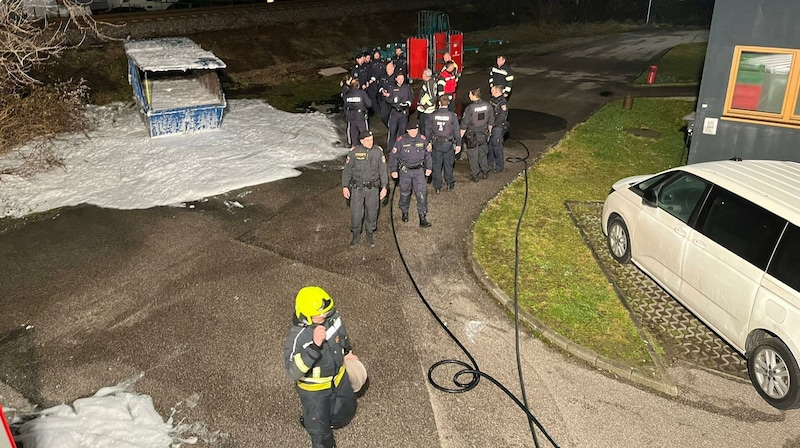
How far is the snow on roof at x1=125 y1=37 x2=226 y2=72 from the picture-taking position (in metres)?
13.2

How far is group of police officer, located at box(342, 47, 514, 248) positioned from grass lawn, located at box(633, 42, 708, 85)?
10123mm

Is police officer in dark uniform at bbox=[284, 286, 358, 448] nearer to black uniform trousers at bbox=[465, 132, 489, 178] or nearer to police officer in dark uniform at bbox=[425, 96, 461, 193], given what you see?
police officer in dark uniform at bbox=[425, 96, 461, 193]

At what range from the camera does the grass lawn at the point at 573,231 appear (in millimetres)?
6895

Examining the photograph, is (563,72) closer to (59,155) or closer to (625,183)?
(625,183)

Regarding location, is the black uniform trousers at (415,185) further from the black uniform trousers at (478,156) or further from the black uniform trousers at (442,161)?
the black uniform trousers at (478,156)

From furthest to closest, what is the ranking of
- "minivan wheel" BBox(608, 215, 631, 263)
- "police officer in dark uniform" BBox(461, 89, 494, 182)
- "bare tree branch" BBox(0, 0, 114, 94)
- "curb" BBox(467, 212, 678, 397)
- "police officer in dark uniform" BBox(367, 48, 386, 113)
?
"police officer in dark uniform" BBox(367, 48, 386, 113) → "police officer in dark uniform" BBox(461, 89, 494, 182) → "bare tree branch" BBox(0, 0, 114, 94) → "minivan wheel" BBox(608, 215, 631, 263) → "curb" BBox(467, 212, 678, 397)

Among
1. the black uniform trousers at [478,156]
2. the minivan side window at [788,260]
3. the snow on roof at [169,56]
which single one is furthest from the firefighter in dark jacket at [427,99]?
the minivan side window at [788,260]

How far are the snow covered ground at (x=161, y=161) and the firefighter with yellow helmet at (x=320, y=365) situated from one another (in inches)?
271

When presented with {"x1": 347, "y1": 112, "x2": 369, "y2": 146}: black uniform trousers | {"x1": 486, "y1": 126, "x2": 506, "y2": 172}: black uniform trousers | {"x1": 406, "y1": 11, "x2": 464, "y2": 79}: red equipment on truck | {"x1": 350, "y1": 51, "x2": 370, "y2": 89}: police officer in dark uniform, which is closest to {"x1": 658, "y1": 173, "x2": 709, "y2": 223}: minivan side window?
{"x1": 486, "y1": 126, "x2": 506, "y2": 172}: black uniform trousers

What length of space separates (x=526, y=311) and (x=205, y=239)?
16.8ft

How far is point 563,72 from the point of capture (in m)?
22.1

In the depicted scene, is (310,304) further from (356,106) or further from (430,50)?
(430,50)

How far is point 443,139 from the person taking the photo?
10.1 meters

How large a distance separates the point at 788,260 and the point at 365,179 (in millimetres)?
5096
